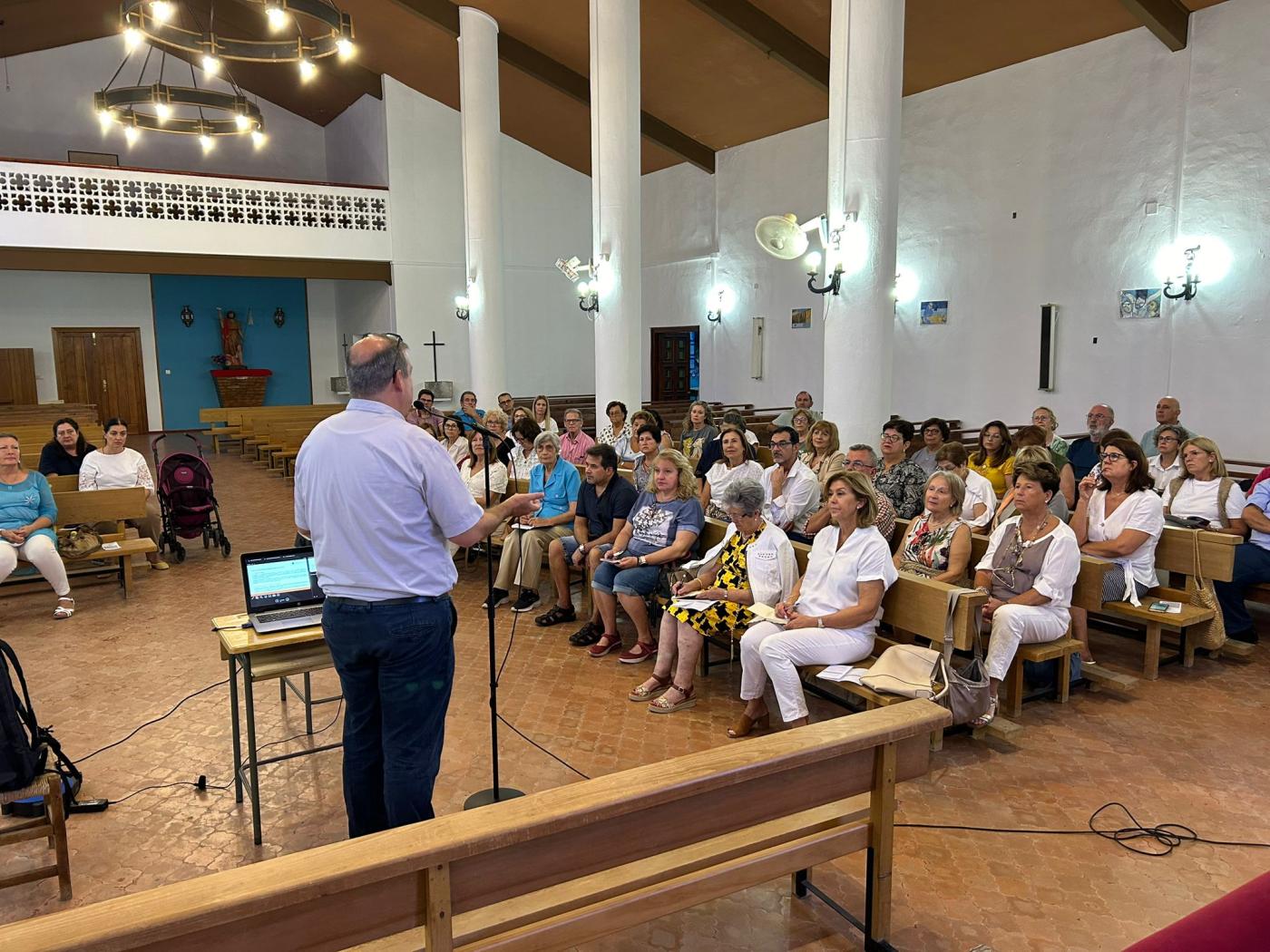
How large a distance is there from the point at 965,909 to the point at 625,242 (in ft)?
29.8

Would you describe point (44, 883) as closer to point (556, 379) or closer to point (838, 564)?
point (838, 564)

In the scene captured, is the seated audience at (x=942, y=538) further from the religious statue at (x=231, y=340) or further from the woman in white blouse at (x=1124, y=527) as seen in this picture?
the religious statue at (x=231, y=340)

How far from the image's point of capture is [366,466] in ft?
7.97

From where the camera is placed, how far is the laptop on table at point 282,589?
11.7 ft

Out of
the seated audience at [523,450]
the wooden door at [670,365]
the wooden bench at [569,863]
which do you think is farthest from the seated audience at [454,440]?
the wooden door at [670,365]

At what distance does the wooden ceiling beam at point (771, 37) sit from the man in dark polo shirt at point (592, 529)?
7750 millimetres

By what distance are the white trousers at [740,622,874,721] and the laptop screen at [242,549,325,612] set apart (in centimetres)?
198

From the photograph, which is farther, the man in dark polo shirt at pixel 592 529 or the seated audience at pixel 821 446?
the seated audience at pixel 821 446

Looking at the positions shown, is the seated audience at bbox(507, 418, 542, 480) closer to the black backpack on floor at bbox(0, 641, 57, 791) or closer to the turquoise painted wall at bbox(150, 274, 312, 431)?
the black backpack on floor at bbox(0, 641, 57, 791)

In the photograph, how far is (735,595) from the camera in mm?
4613

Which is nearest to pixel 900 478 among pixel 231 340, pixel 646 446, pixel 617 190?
pixel 646 446

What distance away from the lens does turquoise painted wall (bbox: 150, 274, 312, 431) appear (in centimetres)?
1919

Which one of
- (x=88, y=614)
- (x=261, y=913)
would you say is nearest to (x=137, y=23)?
(x=88, y=614)

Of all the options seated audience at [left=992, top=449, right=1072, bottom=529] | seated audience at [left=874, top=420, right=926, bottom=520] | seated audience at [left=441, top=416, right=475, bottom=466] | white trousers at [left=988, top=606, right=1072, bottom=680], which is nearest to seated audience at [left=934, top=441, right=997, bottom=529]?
seated audience at [left=992, top=449, right=1072, bottom=529]
